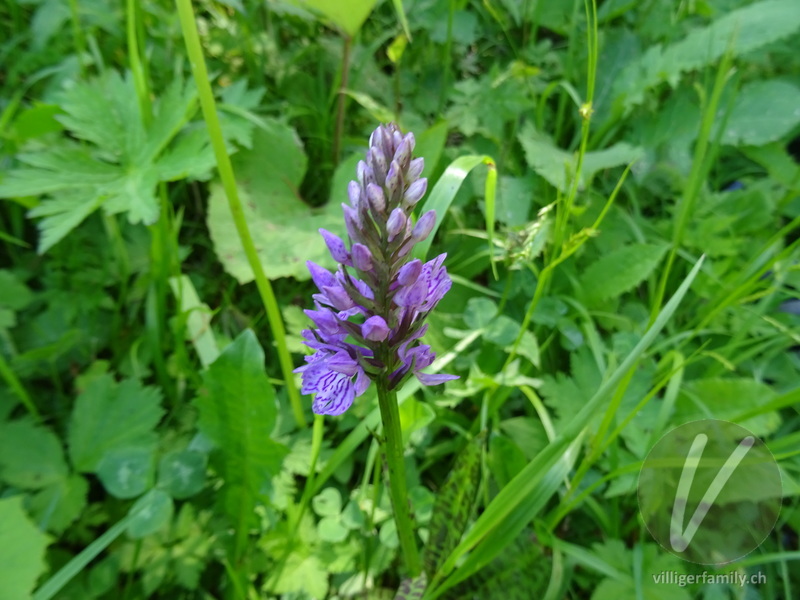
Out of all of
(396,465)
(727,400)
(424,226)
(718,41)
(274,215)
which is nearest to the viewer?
(424,226)

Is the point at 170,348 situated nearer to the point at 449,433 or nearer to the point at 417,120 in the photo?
the point at 449,433

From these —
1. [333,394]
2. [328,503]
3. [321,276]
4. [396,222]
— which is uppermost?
[396,222]

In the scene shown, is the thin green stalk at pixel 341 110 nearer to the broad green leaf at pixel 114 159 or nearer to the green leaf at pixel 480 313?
the broad green leaf at pixel 114 159

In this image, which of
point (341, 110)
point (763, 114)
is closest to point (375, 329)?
point (341, 110)

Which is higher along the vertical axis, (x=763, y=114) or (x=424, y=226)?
(x=424, y=226)

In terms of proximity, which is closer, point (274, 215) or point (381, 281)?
point (381, 281)

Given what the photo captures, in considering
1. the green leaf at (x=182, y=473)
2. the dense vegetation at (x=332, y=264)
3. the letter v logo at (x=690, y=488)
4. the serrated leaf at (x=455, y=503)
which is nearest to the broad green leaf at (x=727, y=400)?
the dense vegetation at (x=332, y=264)

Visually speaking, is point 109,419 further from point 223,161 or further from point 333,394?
point 333,394
